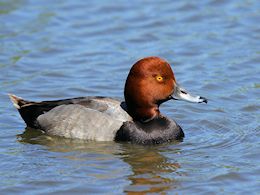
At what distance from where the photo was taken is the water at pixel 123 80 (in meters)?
8.17

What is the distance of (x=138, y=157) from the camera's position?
903cm

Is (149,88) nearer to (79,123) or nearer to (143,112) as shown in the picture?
(143,112)

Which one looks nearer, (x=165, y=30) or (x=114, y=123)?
(x=114, y=123)

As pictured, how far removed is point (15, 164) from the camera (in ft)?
28.2

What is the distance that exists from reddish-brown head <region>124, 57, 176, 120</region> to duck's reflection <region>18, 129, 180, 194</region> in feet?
1.52

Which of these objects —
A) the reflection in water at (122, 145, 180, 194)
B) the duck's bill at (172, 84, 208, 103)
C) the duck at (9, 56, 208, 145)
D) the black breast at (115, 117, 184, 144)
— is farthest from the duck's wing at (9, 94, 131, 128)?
the duck's bill at (172, 84, 208, 103)

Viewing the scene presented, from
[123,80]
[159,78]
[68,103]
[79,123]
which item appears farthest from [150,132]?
[123,80]

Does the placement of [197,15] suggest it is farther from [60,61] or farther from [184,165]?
[184,165]

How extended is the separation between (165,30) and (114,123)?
4673 millimetres

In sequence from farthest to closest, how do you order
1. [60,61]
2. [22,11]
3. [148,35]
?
[22,11]
[148,35]
[60,61]

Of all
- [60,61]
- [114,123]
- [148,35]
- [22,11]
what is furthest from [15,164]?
[22,11]

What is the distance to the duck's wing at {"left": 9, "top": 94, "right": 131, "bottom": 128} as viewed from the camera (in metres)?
9.65

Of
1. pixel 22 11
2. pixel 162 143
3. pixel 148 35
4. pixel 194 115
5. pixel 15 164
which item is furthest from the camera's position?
pixel 22 11

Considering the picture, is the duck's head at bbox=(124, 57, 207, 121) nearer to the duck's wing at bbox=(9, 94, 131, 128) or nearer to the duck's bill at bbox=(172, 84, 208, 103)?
the duck's bill at bbox=(172, 84, 208, 103)
